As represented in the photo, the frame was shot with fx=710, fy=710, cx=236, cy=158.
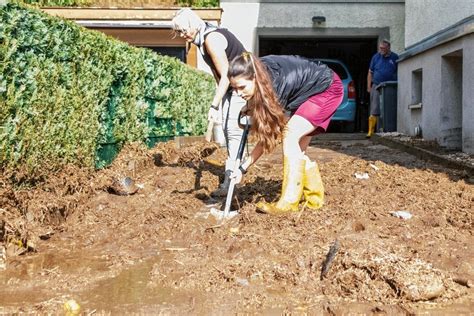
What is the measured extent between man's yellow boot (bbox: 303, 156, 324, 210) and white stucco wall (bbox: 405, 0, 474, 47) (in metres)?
6.18

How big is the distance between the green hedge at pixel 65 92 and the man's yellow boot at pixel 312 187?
231cm

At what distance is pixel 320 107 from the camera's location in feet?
19.1

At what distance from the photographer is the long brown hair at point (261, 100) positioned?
5.23m

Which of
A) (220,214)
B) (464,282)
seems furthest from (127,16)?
(464,282)

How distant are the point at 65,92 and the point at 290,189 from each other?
2.53m

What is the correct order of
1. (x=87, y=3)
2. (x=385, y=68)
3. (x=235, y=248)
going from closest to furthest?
(x=235, y=248) → (x=385, y=68) → (x=87, y=3)

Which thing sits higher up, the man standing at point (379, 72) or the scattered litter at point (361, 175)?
the man standing at point (379, 72)

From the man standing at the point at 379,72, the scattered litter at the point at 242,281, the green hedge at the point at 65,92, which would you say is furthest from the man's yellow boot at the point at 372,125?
the scattered litter at the point at 242,281

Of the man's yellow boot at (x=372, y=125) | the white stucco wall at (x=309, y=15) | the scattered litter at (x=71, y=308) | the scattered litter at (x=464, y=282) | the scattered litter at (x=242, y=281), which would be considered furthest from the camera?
the white stucco wall at (x=309, y=15)

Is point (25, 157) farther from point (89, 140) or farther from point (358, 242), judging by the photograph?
point (358, 242)

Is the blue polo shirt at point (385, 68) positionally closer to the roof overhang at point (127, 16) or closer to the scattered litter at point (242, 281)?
the roof overhang at point (127, 16)

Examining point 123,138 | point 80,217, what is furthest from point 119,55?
point 80,217

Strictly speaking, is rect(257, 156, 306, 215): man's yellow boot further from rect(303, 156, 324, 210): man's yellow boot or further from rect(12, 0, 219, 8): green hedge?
rect(12, 0, 219, 8): green hedge

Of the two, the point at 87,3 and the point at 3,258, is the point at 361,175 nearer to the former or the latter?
the point at 3,258
